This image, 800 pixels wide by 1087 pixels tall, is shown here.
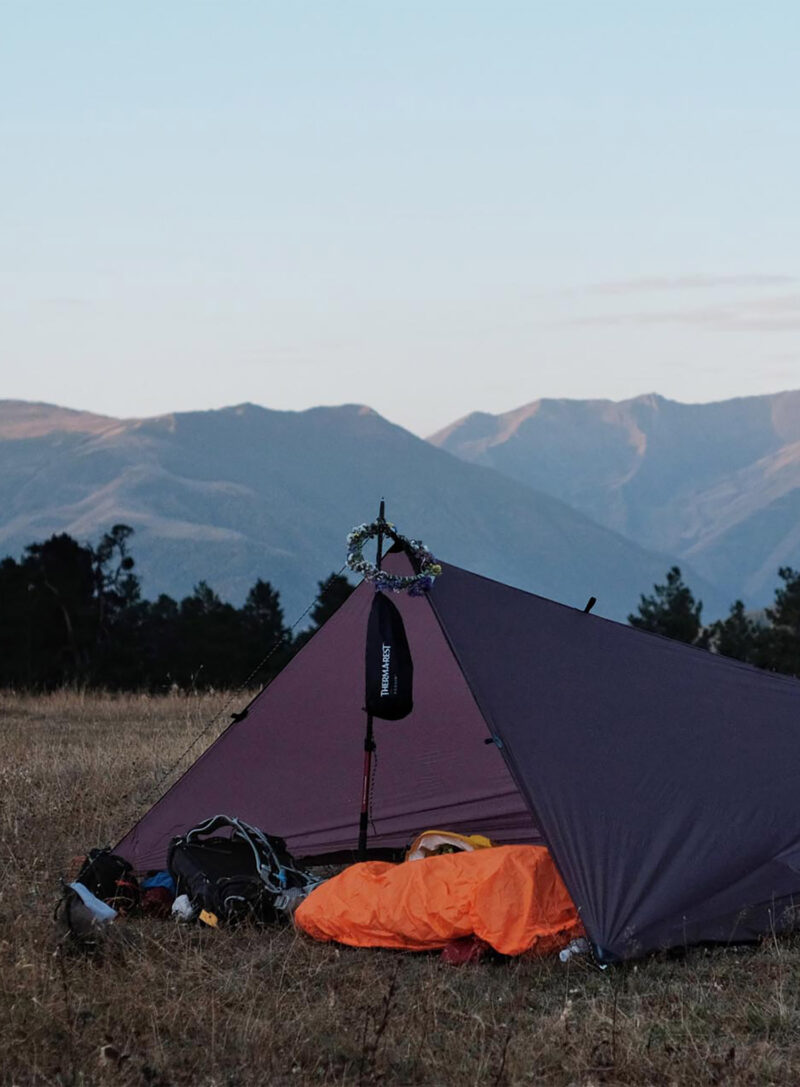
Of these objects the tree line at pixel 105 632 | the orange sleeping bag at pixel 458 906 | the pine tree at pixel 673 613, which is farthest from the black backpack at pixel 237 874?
the pine tree at pixel 673 613

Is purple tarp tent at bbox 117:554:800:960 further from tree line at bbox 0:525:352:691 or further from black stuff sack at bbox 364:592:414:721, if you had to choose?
tree line at bbox 0:525:352:691

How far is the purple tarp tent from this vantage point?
21.4ft

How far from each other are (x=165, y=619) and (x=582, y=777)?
19458 mm

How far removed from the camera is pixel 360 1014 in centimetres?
540

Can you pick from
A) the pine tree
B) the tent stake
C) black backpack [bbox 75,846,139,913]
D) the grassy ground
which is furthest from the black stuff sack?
the pine tree

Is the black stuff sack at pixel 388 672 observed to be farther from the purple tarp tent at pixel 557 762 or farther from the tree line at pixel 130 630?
the tree line at pixel 130 630

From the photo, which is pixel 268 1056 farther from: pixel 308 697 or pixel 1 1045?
pixel 308 697

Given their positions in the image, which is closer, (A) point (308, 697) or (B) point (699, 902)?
(B) point (699, 902)

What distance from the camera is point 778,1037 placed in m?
5.19

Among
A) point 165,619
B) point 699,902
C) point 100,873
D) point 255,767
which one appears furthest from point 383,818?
point 165,619

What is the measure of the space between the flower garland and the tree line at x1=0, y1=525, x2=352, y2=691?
46.9 ft

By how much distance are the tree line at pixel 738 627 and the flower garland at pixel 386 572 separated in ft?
49.7

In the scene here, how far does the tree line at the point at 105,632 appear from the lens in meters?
23.0

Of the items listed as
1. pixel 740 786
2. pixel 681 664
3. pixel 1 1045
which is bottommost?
pixel 1 1045
